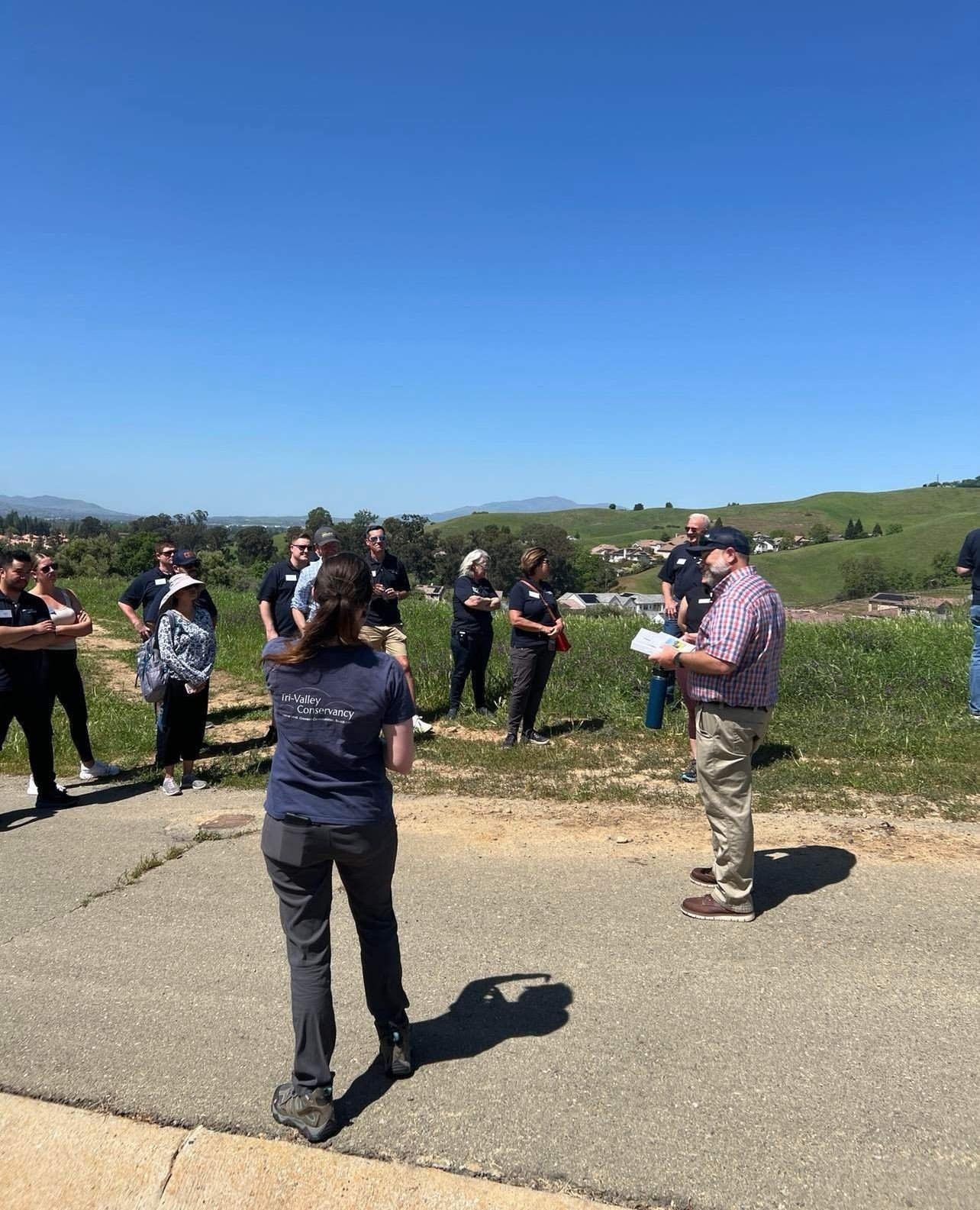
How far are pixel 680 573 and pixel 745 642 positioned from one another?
→ 368 centimetres

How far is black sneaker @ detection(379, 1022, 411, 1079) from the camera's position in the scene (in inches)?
119

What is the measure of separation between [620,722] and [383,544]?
3.12 m

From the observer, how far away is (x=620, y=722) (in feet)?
27.9

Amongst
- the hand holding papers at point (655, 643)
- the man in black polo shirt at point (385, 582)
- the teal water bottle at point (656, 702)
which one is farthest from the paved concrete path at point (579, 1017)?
the man in black polo shirt at point (385, 582)

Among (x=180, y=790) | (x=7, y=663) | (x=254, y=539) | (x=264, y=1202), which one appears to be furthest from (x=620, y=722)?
(x=254, y=539)

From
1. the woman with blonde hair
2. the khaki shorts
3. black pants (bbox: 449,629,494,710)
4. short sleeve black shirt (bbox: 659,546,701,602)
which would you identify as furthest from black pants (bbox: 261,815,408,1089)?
black pants (bbox: 449,629,494,710)

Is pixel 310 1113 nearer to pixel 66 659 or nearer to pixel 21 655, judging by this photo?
pixel 21 655

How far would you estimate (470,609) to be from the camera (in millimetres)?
8883

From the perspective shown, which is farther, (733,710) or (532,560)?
(532,560)

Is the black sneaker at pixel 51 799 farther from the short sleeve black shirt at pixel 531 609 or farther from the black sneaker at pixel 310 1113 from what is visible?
the black sneaker at pixel 310 1113

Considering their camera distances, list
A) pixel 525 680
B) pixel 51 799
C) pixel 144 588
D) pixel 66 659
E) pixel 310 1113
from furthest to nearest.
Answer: pixel 144 588 → pixel 525 680 → pixel 66 659 → pixel 51 799 → pixel 310 1113

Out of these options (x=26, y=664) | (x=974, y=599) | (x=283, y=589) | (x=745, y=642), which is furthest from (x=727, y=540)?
(x=974, y=599)

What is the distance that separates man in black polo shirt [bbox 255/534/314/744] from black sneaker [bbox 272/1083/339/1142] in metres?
5.42

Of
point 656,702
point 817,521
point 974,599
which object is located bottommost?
point 656,702
